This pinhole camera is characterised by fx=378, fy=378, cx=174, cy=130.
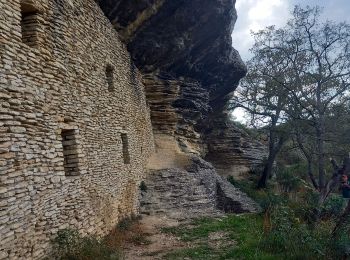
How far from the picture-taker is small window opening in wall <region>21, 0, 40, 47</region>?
6.78 m

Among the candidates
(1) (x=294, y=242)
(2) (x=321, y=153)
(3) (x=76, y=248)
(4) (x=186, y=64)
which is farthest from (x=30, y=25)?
(4) (x=186, y=64)

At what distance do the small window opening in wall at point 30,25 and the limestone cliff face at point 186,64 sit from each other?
4253 mm

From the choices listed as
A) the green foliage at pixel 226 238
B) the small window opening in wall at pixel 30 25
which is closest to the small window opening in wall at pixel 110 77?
the small window opening in wall at pixel 30 25

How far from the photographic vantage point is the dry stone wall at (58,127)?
554 centimetres

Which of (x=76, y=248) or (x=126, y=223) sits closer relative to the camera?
(x=76, y=248)

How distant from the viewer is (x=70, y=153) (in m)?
7.76

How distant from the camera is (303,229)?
7453 millimetres

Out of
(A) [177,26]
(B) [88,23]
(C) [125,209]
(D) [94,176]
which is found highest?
(A) [177,26]

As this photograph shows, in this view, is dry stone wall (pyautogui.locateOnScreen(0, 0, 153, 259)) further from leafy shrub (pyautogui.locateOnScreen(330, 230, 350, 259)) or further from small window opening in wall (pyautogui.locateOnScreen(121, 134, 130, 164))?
leafy shrub (pyautogui.locateOnScreen(330, 230, 350, 259))

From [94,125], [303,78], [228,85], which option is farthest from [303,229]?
[228,85]

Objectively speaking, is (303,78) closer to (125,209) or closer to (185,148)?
(185,148)

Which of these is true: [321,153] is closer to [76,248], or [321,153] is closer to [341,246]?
[341,246]

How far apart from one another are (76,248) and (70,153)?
203 centimetres

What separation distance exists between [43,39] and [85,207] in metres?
3.41
